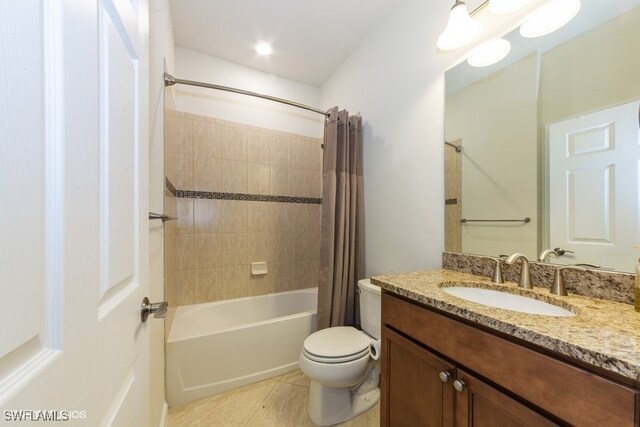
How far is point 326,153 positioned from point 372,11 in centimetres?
100

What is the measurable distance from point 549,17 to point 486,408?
1.41 m

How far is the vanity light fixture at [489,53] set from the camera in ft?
3.62

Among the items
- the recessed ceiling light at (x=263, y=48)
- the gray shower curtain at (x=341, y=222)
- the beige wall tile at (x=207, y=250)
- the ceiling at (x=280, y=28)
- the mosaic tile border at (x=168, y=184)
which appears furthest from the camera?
the beige wall tile at (x=207, y=250)

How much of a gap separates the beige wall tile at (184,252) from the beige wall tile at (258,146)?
897mm

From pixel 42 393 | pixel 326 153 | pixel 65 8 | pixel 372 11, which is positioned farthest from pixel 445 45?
pixel 42 393

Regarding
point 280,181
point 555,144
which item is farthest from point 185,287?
point 555,144

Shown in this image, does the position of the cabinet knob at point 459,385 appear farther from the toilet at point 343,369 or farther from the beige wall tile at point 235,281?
the beige wall tile at point 235,281

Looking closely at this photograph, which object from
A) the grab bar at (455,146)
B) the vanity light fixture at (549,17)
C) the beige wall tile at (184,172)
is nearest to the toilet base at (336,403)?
the grab bar at (455,146)

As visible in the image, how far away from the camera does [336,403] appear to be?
1.37m

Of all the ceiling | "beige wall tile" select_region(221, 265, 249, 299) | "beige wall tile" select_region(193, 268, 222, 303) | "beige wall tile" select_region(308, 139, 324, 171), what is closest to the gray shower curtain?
the ceiling

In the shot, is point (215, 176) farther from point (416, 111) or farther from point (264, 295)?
point (416, 111)

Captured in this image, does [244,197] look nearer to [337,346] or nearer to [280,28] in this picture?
[280,28]

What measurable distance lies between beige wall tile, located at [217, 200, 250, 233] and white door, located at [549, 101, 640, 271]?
2.10 metres

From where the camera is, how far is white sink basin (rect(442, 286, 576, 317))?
0.80m
